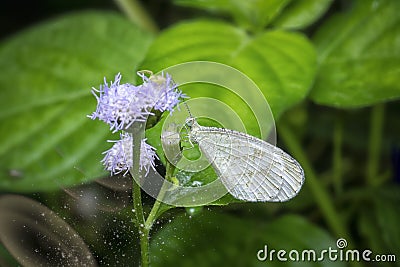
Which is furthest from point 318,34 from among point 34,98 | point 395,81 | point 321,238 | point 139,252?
point 139,252

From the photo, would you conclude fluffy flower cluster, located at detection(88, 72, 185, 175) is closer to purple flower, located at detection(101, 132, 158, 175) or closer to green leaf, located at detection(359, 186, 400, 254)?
purple flower, located at detection(101, 132, 158, 175)

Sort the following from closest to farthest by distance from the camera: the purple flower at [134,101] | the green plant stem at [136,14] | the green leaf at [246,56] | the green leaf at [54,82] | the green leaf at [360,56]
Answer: the purple flower at [134,101] → the green leaf at [246,56] → the green leaf at [360,56] → the green leaf at [54,82] → the green plant stem at [136,14]

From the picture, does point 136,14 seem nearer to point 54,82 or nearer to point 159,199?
point 54,82

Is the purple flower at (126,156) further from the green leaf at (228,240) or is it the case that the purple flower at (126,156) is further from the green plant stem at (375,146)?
the green plant stem at (375,146)

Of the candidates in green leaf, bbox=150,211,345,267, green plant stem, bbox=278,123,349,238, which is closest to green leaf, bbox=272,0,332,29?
green plant stem, bbox=278,123,349,238

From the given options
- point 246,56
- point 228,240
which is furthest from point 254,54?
point 228,240

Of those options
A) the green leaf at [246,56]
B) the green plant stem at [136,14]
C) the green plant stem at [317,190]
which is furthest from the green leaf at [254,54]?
the green plant stem at [136,14]
